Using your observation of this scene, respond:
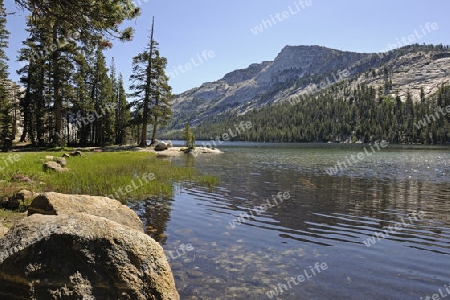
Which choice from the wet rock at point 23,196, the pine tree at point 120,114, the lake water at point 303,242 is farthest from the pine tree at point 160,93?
the wet rock at point 23,196

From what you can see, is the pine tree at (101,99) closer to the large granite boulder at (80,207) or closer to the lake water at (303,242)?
the lake water at (303,242)

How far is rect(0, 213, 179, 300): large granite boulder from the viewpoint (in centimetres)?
520

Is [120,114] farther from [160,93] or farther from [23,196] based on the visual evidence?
[23,196]

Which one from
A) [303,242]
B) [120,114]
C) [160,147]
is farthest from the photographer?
[120,114]

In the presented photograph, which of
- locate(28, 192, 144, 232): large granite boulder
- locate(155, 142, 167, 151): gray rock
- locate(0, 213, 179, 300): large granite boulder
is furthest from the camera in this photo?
locate(155, 142, 167, 151): gray rock

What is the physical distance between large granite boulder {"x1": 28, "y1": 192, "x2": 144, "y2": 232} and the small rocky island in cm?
295

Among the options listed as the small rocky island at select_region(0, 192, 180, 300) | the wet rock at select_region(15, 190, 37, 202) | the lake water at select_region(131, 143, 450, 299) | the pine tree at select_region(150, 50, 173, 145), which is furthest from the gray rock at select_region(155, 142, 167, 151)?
the small rocky island at select_region(0, 192, 180, 300)

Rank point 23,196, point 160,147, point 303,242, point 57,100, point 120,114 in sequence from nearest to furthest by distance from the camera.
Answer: point 303,242 → point 23,196 → point 57,100 → point 160,147 → point 120,114

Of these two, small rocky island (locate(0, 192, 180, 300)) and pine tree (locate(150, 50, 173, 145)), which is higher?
pine tree (locate(150, 50, 173, 145))

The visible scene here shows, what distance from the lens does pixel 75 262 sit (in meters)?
5.36

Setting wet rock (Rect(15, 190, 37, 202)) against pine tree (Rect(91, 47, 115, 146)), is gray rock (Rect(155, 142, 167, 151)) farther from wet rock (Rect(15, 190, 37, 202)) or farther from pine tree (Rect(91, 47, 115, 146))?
wet rock (Rect(15, 190, 37, 202))

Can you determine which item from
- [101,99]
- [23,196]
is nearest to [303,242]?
[23,196]

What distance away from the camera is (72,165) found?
2520cm

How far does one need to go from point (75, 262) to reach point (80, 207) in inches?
180
